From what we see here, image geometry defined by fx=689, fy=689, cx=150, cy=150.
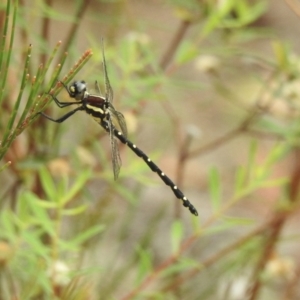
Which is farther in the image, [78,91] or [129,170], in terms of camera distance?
[129,170]

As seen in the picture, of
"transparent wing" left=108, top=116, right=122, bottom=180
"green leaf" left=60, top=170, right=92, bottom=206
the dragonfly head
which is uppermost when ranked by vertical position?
the dragonfly head

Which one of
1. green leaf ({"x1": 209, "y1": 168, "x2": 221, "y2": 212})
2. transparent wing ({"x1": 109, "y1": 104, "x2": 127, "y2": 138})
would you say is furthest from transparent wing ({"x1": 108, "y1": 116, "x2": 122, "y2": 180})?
green leaf ({"x1": 209, "y1": 168, "x2": 221, "y2": 212})

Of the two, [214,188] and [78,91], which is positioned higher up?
[78,91]

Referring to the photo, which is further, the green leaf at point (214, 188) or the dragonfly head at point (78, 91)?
the green leaf at point (214, 188)

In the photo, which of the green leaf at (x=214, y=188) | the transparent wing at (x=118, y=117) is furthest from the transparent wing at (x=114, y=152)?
the green leaf at (x=214, y=188)

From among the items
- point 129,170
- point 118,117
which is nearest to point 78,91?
point 118,117

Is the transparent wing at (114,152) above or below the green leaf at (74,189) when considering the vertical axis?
below

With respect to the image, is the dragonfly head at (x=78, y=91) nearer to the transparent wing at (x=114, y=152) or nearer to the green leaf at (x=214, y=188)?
the transparent wing at (x=114, y=152)

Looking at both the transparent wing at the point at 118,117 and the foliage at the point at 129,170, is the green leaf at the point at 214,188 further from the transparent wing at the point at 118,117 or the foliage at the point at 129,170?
the transparent wing at the point at 118,117

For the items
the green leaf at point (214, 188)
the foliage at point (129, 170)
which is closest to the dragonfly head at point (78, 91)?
the foliage at point (129, 170)

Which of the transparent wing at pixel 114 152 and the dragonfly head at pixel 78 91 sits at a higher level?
the dragonfly head at pixel 78 91

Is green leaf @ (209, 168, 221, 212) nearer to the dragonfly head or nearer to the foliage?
the foliage

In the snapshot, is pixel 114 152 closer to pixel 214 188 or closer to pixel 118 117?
pixel 118 117

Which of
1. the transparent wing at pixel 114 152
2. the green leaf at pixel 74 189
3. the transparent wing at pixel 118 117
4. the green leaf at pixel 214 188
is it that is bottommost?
the green leaf at pixel 214 188
